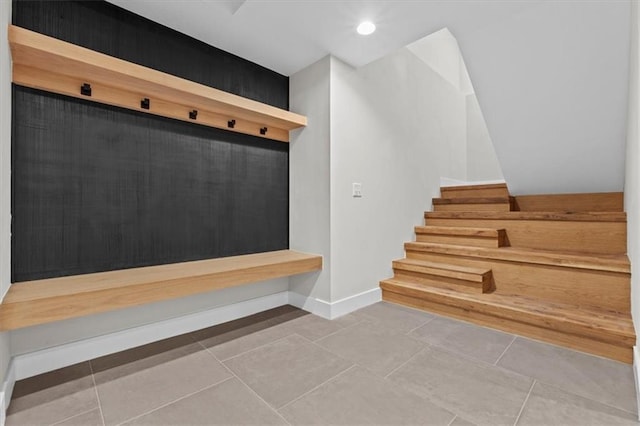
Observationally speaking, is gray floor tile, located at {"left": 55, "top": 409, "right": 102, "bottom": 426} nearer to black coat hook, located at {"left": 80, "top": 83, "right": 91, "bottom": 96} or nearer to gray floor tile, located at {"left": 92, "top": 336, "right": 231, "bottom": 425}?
gray floor tile, located at {"left": 92, "top": 336, "right": 231, "bottom": 425}

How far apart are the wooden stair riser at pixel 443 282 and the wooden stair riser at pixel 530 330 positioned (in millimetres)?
202

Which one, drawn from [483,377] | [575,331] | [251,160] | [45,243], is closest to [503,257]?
[575,331]

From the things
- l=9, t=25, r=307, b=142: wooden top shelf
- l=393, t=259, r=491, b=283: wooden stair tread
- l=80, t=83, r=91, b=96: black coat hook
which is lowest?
l=393, t=259, r=491, b=283: wooden stair tread

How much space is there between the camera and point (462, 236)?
2959 mm

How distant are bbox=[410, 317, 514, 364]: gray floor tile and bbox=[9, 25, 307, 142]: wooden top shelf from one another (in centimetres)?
188

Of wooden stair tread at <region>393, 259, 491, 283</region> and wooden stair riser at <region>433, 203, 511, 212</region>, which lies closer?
wooden stair tread at <region>393, 259, 491, 283</region>

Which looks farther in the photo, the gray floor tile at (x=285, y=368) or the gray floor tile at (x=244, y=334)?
the gray floor tile at (x=244, y=334)

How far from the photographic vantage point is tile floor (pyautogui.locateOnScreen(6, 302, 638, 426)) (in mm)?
1246

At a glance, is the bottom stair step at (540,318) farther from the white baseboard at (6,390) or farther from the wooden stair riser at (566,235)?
the white baseboard at (6,390)

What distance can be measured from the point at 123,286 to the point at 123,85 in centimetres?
117

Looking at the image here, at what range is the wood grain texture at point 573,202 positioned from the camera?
9.39ft

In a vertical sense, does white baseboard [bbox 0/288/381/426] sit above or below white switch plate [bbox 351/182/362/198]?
below

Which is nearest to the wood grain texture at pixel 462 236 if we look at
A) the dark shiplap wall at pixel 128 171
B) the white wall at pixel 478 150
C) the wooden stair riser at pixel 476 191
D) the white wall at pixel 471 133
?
the wooden stair riser at pixel 476 191

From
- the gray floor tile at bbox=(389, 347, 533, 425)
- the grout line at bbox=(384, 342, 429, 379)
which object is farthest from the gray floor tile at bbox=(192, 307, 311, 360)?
the gray floor tile at bbox=(389, 347, 533, 425)
